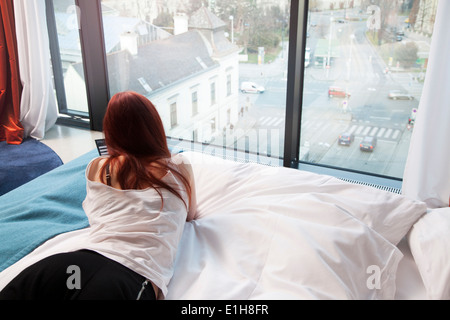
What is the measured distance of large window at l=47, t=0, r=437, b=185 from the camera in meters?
2.48

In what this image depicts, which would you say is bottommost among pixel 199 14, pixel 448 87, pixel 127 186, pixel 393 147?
pixel 393 147

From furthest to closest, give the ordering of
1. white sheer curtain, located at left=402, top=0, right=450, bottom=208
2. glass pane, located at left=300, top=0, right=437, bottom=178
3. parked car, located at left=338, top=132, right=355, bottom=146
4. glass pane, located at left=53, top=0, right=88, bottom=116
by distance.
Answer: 1. glass pane, located at left=53, top=0, right=88, bottom=116
2. parked car, located at left=338, top=132, right=355, bottom=146
3. glass pane, located at left=300, top=0, right=437, bottom=178
4. white sheer curtain, located at left=402, top=0, right=450, bottom=208

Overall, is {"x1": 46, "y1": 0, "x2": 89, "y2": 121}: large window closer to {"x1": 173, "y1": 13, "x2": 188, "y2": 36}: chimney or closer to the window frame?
the window frame

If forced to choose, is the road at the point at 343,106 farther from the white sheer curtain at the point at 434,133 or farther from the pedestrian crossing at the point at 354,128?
the white sheer curtain at the point at 434,133

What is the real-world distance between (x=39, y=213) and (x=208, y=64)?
1.83 meters

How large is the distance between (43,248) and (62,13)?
2775mm

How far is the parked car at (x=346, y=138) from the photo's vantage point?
9.04ft

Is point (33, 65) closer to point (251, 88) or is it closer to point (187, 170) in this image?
point (251, 88)

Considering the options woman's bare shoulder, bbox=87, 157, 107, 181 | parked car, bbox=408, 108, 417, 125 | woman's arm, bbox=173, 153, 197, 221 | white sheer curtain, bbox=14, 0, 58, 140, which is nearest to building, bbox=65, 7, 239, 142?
white sheer curtain, bbox=14, 0, 58, 140

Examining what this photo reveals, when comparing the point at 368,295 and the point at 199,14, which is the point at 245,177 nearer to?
the point at 368,295

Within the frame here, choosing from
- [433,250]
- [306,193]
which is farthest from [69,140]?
[433,250]

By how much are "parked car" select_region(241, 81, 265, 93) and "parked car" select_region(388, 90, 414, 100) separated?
2.89 ft

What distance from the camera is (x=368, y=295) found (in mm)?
1184
